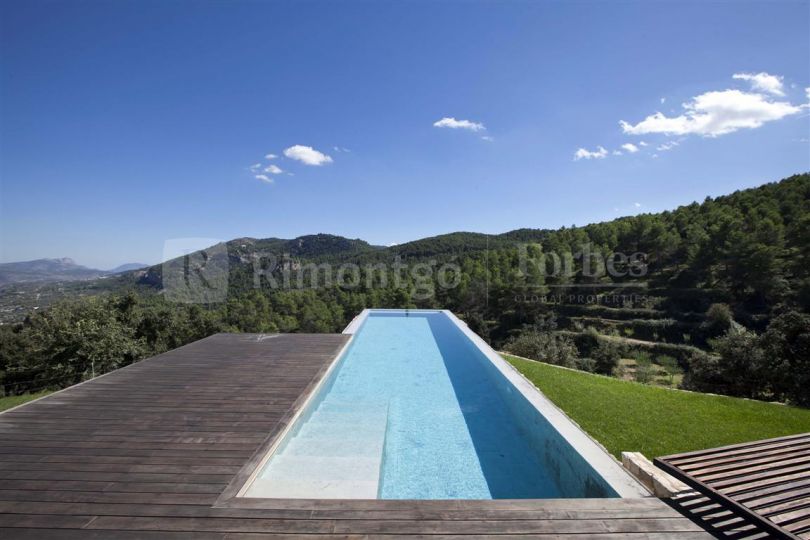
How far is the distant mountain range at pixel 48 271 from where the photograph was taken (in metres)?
51.9

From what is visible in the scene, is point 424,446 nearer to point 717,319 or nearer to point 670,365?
point 670,365

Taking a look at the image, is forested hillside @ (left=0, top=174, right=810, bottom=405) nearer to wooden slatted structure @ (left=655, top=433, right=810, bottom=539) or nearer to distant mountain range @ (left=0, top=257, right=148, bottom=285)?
wooden slatted structure @ (left=655, top=433, right=810, bottom=539)

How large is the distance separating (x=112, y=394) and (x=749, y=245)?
30.4 meters

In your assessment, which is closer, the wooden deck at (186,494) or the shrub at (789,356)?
the wooden deck at (186,494)

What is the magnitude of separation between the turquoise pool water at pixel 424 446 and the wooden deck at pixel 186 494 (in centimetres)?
39

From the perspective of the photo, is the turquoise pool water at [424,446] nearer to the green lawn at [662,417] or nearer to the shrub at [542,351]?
the green lawn at [662,417]

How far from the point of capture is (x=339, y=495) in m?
2.71

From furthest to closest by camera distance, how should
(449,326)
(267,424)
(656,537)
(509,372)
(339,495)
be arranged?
(449,326), (509,372), (267,424), (339,495), (656,537)

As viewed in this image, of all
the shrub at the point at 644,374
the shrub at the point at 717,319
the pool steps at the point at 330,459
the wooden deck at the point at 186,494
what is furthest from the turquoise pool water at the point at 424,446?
the shrub at the point at 717,319

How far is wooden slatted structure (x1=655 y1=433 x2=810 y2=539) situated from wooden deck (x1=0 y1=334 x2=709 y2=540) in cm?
22

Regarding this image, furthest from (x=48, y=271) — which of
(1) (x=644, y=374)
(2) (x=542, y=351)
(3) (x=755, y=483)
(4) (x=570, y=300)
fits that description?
(3) (x=755, y=483)

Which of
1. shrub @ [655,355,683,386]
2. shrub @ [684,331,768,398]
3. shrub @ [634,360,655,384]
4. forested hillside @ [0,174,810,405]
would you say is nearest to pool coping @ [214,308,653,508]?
forested hillside @ [0,174,810,405]

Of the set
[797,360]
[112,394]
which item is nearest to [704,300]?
[797,360]

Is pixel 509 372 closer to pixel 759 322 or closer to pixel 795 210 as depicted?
pixel 759 322
